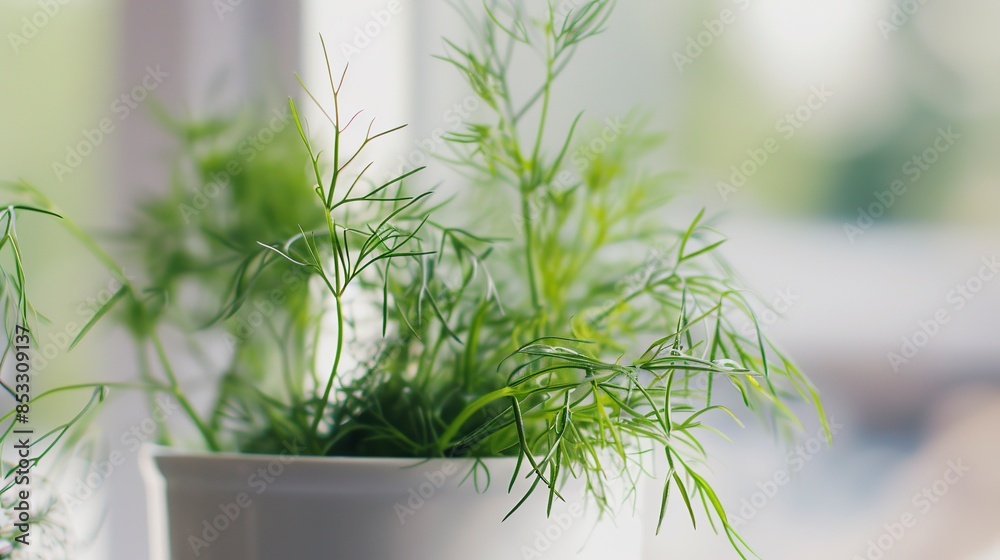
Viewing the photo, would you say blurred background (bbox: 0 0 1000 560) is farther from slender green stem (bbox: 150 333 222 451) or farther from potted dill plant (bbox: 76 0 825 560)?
slender green stem (bbox: 150 333 222 451)

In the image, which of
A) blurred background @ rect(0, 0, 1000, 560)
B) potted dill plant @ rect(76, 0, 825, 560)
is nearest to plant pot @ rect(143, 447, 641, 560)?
potted dill plant @ rect(76, 0, 825, 560)

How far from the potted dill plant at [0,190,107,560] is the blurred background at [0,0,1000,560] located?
0.03 m

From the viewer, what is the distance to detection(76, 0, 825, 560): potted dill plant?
0.31 meters

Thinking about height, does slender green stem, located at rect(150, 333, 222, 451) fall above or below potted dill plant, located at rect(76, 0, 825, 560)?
below

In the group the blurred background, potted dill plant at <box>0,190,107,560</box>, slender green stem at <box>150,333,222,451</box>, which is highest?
the blurred background

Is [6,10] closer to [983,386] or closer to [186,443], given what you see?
[186,443]

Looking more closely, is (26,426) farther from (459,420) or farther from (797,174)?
(797,174)

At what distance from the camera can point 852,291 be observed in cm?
60

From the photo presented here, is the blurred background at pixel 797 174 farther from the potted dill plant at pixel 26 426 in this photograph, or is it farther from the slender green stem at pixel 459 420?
the slender green stem at pixel 459 420

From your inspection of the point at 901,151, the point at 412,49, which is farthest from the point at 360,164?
the point at 901,151

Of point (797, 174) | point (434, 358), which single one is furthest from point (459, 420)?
point (797, 174)

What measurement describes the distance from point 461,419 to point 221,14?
44 centimetres

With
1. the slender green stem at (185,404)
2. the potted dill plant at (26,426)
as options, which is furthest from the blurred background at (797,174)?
the slender green stem at (185,404)

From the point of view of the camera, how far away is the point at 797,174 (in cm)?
61
